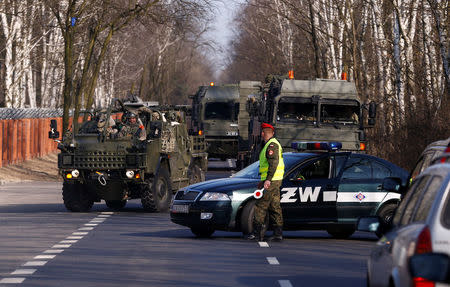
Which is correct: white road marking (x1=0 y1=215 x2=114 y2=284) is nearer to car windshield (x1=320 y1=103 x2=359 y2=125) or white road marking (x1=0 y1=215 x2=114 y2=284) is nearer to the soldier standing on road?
the soldier standing on road

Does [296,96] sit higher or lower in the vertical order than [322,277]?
higher

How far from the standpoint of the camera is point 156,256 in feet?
49.9

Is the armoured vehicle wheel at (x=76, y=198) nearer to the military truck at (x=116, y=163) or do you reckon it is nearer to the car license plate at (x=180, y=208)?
the military truck at (x=116, y=163)

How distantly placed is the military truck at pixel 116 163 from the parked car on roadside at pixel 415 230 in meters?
16.2

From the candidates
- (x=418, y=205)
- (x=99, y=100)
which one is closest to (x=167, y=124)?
(x=418, y=205)

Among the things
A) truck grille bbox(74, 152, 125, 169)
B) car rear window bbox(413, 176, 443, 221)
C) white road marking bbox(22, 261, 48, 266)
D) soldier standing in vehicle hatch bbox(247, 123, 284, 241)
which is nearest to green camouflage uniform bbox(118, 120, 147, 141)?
truck grille bbox(74, 152, 125, 169)

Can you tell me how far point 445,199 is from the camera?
6711 mm

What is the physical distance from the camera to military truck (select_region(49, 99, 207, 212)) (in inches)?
955

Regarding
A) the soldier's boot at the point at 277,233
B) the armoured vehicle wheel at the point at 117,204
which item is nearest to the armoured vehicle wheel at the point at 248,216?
the soldier's boot at the point at 277,233

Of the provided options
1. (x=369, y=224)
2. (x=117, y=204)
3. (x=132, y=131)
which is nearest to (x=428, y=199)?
(x=369, y=224)

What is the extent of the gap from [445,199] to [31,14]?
5007 centimetres

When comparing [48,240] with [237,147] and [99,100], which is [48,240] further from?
A: [99,100]

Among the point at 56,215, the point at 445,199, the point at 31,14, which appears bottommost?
the point at 56,215

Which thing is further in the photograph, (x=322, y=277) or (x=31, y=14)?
(x=31, y=14)
